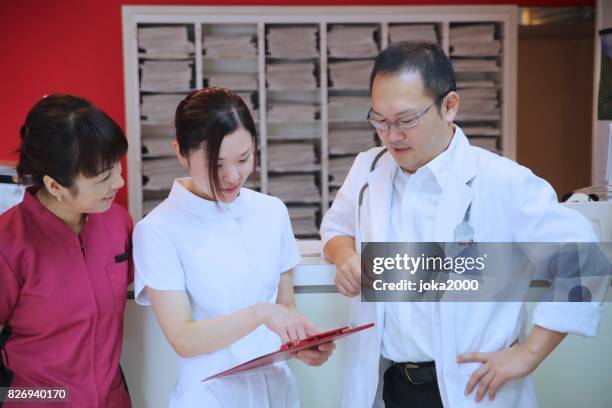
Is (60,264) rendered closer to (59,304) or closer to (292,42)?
(59,304)

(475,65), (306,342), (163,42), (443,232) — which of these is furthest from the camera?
(475,65)

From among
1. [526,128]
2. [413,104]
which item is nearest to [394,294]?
[413,104]

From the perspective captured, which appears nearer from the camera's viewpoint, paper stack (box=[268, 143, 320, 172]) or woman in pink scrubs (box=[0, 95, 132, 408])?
woman in pink scrubs (box=[0, 95, 132, 408])

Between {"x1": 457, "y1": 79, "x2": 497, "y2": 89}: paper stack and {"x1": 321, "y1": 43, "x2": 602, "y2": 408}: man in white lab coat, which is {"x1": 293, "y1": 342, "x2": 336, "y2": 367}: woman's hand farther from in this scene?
{"x1": 457, "y1": 79, "x2": 497, "y2": 89}: paper stack

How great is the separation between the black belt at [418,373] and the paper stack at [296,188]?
3.14 metres

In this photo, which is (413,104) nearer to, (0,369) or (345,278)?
(345,278)

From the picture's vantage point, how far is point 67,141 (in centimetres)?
123

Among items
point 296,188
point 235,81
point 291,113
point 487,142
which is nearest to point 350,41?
point 291,113

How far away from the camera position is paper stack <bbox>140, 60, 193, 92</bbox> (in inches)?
171

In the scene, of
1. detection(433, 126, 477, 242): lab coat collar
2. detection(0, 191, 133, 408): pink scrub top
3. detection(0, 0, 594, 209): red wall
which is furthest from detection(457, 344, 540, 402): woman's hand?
detection(0, 0, 594, 209): red wall

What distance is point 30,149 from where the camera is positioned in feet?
4.14

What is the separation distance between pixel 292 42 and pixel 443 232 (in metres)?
3.29

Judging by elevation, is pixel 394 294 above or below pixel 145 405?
above

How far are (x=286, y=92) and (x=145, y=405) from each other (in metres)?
3.10
